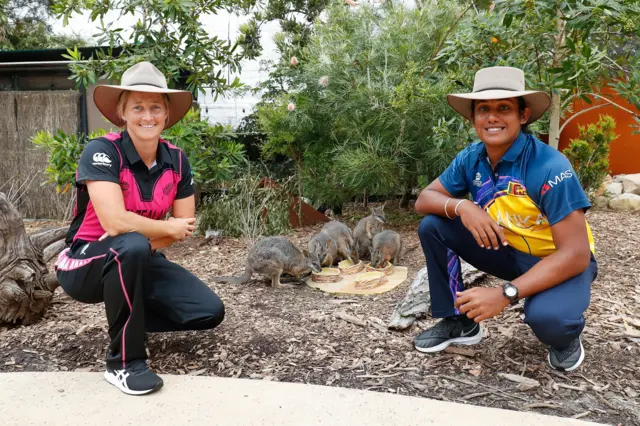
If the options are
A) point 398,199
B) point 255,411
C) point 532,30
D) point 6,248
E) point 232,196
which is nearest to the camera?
point 255,411

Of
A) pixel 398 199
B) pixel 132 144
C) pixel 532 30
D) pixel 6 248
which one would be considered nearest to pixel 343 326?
pixel 132 144

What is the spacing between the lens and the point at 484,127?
310cm

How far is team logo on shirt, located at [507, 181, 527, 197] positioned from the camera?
3.03 m

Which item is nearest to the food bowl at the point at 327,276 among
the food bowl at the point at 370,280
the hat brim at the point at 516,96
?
the food bowl at the point at 370,280

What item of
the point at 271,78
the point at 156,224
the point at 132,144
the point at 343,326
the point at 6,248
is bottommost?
the point at 343,326

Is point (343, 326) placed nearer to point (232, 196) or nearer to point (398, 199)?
point (232, 196)

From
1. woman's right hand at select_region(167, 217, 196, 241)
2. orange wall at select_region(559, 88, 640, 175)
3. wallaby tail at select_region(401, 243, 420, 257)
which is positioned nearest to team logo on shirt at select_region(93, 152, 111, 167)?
woman's right hand at select_region(167, 217, 196, 241)

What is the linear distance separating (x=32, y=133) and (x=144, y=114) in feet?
20.5

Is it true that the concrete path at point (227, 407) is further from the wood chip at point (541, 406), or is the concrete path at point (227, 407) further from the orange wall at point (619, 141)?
the orange wall at point (619, 141)

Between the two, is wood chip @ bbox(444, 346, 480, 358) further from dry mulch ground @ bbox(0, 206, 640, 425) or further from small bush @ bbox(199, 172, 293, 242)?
small bush @ bbox(199, 172, 293, 242)

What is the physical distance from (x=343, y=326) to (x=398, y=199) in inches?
182

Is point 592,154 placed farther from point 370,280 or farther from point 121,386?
point 121,386

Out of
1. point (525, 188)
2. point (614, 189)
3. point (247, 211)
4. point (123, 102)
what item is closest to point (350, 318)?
point (525, 188)

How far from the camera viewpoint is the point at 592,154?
8.27 meters
